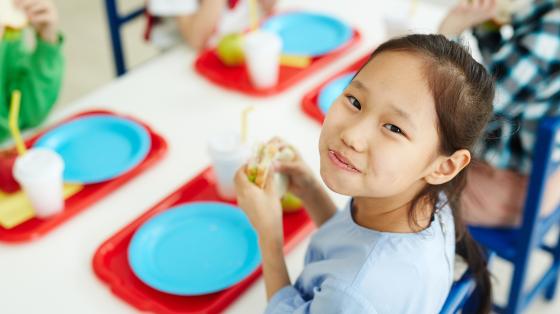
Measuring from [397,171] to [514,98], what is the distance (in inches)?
25.9

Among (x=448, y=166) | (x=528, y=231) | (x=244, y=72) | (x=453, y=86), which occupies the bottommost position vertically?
(x=528, y=231)

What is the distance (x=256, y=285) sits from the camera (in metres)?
1.06

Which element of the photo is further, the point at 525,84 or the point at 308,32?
the point at 308,32

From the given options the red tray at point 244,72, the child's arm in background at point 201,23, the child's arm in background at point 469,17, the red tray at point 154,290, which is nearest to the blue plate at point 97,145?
the red tray at point 154,290

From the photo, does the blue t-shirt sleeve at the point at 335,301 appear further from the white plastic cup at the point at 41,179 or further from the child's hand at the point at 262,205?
the white plastic cup at the point at 41,179

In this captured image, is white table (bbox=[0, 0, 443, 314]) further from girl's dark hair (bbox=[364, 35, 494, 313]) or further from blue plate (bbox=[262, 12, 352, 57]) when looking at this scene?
girl's dark hair (bbox=[364, 35, 494, 313])

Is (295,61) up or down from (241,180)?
down

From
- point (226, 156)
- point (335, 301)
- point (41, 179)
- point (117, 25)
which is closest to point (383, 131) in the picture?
point (335, 301)

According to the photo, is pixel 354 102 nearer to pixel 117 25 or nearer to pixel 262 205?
pixel 262 205

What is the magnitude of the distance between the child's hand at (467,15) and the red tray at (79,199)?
65cm

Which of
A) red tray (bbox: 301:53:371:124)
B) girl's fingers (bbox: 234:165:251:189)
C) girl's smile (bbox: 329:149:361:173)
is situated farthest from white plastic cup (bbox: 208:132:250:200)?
girl's smile (bbox: 329:149:361:173)

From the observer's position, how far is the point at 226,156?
3.87 feet

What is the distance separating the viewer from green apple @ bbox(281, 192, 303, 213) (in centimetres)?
117

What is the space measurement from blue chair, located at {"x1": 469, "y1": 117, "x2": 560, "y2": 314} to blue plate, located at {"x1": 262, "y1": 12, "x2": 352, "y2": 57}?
575mm
